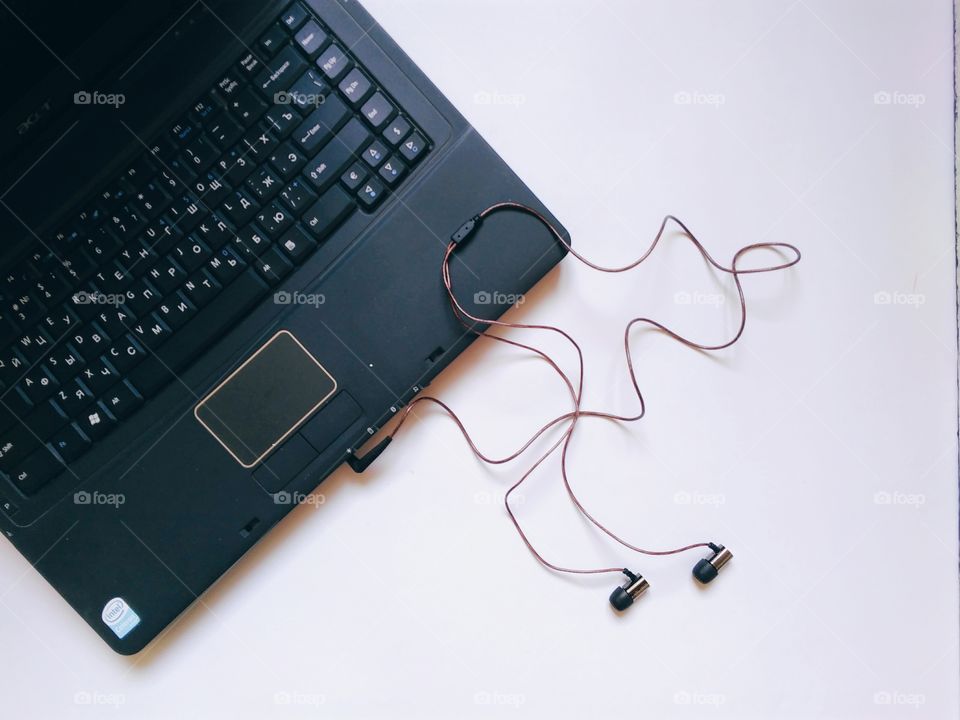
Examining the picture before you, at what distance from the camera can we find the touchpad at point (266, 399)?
2.35 feet

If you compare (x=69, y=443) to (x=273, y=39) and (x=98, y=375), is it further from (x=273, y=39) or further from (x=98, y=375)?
(x=273, y=39)

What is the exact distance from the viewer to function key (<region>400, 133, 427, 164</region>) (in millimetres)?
702

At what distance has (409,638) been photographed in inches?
31.3

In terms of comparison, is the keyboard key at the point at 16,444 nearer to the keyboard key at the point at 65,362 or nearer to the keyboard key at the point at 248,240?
the keyboard key at the point at 65,362

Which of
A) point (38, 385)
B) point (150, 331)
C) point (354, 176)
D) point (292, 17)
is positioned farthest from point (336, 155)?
point (38, 385)

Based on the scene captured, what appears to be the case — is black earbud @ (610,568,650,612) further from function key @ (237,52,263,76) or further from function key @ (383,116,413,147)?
function key @ (237,52,263,76)

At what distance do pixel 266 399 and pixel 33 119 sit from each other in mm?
318

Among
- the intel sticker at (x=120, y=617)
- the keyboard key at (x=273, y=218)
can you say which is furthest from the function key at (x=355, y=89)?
the intel sticker at (x=120, y=617)

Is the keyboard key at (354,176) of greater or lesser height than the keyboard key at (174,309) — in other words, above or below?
below

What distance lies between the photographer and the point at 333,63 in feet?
2.28

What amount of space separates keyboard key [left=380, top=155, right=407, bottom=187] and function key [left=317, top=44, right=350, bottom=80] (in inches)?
3.5

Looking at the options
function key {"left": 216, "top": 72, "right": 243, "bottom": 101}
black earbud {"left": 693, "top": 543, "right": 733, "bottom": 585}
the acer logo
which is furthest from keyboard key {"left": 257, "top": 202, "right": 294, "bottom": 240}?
black earbud {"left": 693, "top": 543, "right": 733, "bottom": 585}

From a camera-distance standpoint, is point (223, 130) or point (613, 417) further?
point (613, 417)

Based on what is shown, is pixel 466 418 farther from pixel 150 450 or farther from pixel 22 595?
pixel 22 595
